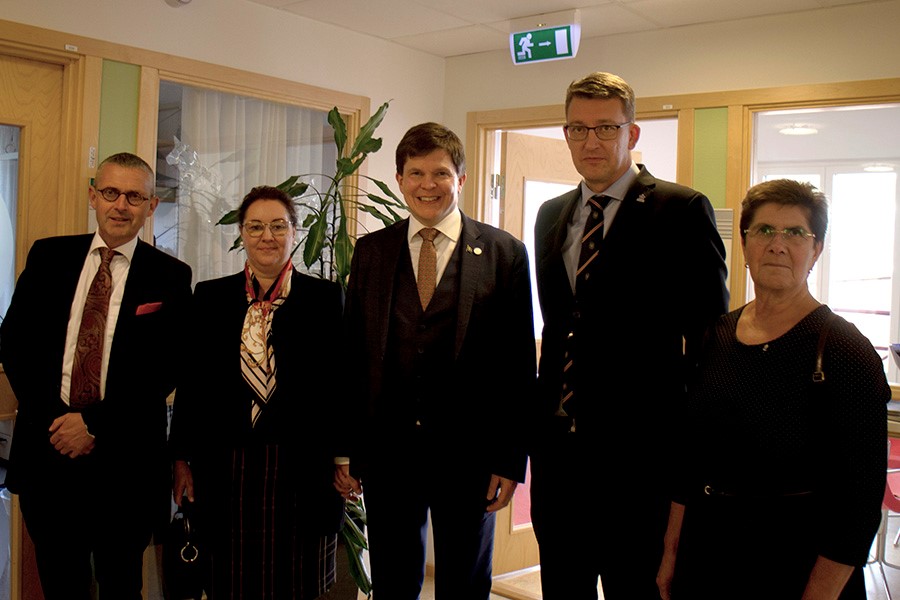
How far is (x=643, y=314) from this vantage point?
6.31 ft

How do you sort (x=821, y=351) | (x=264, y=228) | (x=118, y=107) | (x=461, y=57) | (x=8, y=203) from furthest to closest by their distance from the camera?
(x=461, y=57) < (x=118, y=107) < (x=8, y=203) < (x=264, y=228) < (x=821, y=351)

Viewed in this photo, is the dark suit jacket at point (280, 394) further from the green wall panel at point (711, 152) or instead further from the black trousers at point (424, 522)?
the green wall panel at point (711, 152)

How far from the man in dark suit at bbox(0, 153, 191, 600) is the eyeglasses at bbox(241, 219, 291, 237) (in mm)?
316

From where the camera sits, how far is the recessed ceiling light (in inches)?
274

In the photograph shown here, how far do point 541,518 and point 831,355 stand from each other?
780mm

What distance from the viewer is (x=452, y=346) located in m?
2.10

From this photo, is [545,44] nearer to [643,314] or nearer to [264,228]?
[264,228]

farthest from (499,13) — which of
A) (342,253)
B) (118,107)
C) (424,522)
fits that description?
(424,522)

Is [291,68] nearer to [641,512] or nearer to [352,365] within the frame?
[352,365]

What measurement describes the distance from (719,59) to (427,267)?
2040 millimetres

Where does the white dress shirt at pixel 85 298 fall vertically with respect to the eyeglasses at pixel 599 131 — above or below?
below

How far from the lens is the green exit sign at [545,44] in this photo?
137 inches

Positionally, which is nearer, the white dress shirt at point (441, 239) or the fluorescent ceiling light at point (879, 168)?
the white dress shirt at point (441, 239)

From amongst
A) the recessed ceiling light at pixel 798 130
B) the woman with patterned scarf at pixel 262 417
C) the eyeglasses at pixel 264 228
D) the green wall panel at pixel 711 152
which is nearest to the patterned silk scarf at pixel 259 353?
the woman with patterned scarf at pixel 262 417
